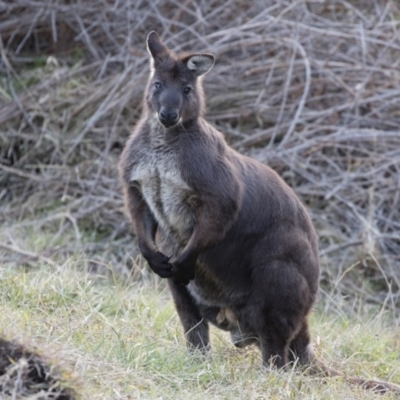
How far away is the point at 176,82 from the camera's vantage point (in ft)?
16.9

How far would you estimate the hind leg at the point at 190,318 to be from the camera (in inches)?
202

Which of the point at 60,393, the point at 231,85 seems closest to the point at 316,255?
the point at 60,393

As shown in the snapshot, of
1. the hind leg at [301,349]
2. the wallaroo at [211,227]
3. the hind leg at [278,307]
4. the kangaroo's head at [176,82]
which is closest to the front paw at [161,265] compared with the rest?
the wallaroo at [211,227]

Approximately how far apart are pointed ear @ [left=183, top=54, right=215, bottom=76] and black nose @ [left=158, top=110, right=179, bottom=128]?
37cm

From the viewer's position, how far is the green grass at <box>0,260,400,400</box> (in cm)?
405

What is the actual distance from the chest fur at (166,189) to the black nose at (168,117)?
0.17m

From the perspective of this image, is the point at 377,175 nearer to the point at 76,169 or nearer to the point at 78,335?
the point at 76,169

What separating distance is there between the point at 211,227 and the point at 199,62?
0.97 m

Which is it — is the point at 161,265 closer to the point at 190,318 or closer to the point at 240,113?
the point at 190,318

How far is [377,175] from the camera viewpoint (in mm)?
8797

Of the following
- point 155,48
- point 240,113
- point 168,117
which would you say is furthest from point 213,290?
point 240,113

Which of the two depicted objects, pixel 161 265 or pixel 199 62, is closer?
pixel 161 265

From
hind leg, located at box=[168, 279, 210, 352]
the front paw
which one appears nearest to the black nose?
the front paw

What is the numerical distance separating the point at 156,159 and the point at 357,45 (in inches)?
185
